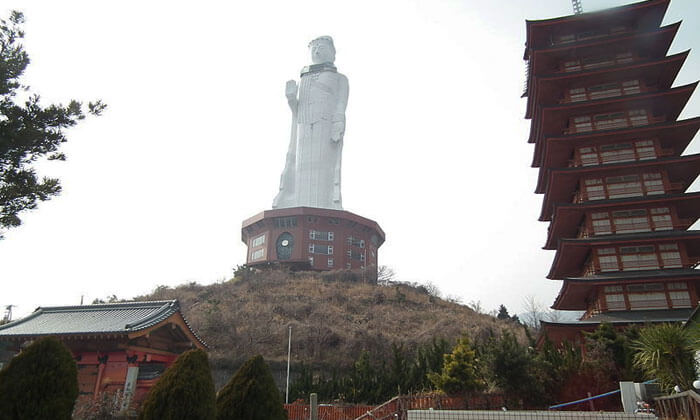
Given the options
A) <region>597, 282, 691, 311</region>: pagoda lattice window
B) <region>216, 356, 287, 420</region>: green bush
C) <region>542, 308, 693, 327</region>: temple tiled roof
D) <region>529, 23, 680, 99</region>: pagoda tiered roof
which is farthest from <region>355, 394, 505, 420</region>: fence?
<region>529, 23, 680, 99</region>: pagoda tiered roof

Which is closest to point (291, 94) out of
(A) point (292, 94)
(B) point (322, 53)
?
(A) point (292, 94)

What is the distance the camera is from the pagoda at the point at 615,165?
18.2 m

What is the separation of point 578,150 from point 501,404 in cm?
1203

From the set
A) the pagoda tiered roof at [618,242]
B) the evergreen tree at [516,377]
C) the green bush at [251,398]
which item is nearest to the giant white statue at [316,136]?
the pagoda tiered roof at [618,242]

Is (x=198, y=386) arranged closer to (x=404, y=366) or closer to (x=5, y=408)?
(x=5, y=408)

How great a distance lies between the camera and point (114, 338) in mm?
12875

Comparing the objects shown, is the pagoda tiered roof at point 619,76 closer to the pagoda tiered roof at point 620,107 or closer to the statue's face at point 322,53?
the pagoda tiered roof at point 620,107

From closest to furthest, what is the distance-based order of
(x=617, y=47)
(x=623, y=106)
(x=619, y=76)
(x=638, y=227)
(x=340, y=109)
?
(x=638, y=227) < (x=623, y=106) < (x=619, y=76) < (x=617, y=47) < (x=340, y=109)

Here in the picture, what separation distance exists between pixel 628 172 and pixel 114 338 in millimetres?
19568

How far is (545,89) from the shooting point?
23.0 metres

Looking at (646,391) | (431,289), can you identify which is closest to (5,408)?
(646,391)

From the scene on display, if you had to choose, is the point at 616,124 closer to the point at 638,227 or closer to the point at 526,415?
the point at 638,227

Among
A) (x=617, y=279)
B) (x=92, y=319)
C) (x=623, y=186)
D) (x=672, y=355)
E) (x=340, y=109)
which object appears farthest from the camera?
(x=340, y=109)

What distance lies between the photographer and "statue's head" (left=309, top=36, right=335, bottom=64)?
48.0 metres
